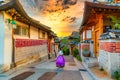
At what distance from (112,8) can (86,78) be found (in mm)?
4836

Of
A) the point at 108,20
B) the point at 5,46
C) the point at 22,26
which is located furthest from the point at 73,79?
the point at 22,26

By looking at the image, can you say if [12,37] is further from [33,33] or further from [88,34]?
[88,34]

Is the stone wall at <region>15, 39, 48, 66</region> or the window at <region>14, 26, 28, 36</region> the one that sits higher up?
the window at <region>14, 26, 28, 36</region>

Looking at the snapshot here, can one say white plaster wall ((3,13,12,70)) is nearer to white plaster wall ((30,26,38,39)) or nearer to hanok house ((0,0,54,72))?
hanok house ((0,0,54,72))

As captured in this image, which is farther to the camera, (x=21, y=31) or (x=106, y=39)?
(x=21, y=31)

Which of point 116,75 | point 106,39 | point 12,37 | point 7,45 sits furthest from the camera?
point 12,37

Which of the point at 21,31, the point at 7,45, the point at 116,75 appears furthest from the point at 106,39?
the point at 21,31

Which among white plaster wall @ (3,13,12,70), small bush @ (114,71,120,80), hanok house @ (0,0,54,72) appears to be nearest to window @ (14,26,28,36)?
hanok house @ (0,0,54,72)

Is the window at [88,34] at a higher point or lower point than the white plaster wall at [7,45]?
higher

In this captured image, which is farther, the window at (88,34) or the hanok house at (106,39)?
the window at (88,34)

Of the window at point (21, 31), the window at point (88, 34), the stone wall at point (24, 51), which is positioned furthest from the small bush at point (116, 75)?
the window at point (88, 34)

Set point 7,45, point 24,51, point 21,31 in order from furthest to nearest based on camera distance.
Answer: point 24,51 < point 21,31 < point 7,45

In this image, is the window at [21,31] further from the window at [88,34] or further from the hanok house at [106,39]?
the window at [88,34]

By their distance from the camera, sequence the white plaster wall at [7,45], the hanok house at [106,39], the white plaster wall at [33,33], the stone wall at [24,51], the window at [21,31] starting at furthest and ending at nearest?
the white plaster wall at [33,33] → the window at [21,31] → the stone wall at [24,51] → the white plaster wall at [7,45] → the hanok house at [106,39]
